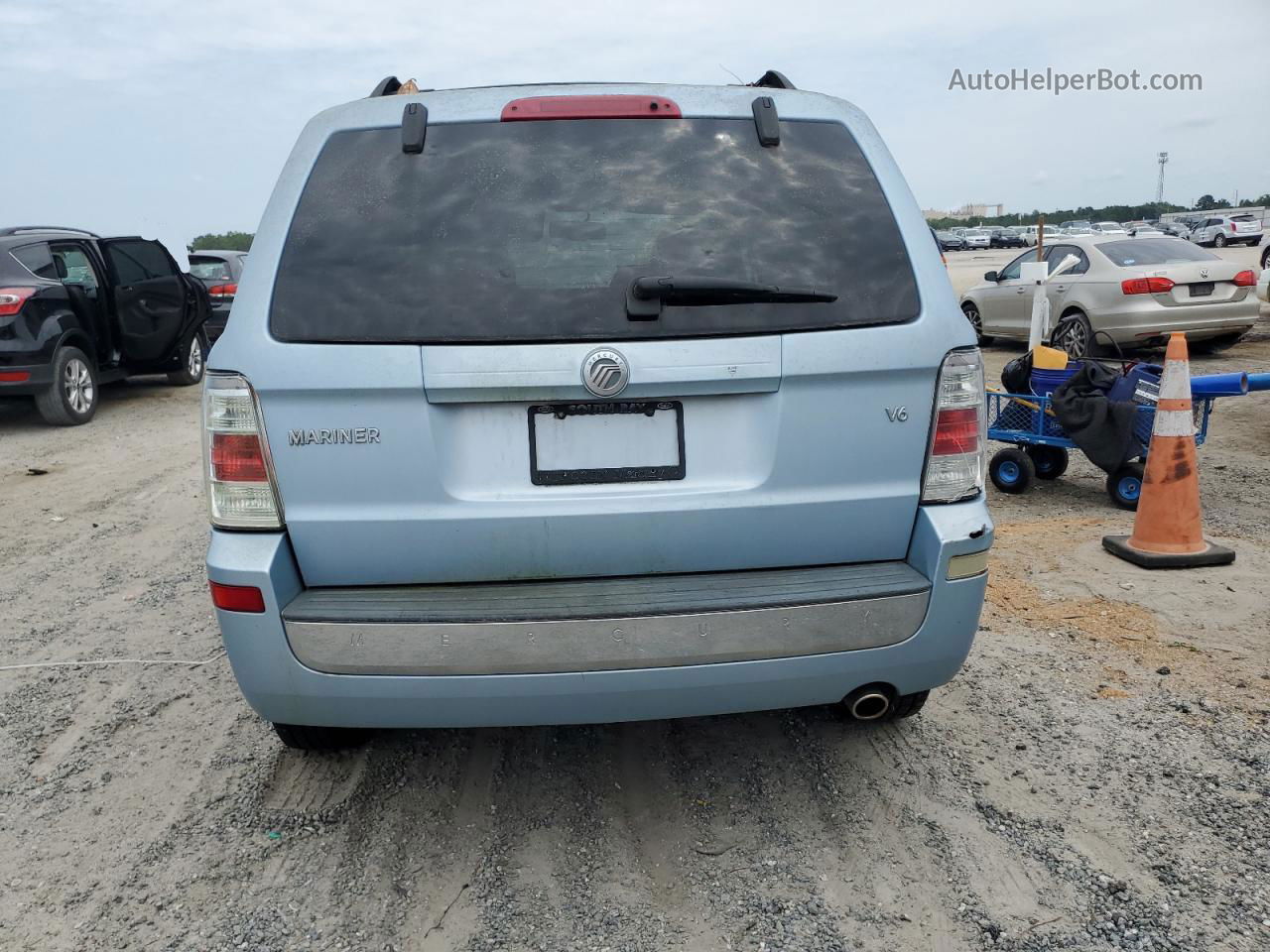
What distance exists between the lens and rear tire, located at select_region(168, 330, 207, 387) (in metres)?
12.4

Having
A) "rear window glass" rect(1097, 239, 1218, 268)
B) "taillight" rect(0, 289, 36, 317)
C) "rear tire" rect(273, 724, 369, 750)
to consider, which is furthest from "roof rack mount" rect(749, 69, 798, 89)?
"rear window glass" rect(1097, 239, 1218, 268)

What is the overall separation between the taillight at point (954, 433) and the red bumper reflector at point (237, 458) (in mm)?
1696

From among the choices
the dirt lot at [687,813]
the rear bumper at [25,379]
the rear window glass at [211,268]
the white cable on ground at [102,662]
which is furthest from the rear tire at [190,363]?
the white cable on ground at [102,662]

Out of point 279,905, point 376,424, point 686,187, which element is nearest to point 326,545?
point 376,424

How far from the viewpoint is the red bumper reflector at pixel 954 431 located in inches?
104

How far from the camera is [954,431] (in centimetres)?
267

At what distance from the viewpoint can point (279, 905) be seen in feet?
8.61

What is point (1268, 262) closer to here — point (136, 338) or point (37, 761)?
point (136, 338)

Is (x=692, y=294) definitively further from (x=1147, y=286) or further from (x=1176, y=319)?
(x=1176, y=319)

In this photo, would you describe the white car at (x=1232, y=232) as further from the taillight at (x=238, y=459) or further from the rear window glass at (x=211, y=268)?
the taillight at (x=238, y=459)

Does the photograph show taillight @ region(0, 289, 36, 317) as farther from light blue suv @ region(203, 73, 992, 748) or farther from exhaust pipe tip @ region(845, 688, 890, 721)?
exhaust pipe tip @ region(845, 688, 890, 721)

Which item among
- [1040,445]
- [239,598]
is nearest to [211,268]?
[1040,445]

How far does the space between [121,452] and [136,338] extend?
2.40m

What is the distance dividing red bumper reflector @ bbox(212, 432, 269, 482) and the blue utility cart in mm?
5459
